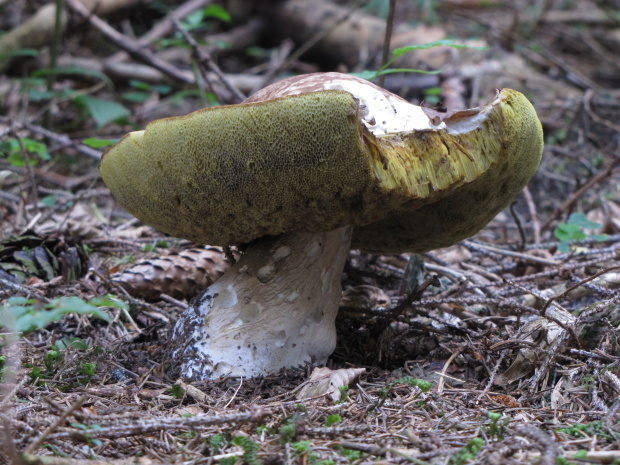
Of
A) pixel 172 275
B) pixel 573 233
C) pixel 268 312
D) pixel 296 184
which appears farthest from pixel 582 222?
pixel 172 275

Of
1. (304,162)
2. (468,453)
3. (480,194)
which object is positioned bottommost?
(468,453)

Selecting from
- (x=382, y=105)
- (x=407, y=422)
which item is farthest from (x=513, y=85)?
(x=407, y=422)

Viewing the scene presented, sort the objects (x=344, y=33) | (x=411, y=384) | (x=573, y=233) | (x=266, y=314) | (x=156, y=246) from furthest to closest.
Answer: (x=344, y=33) → (x=156, y=246) → (x=573, y=233) → (x=266, y=314) → (x=411, y=384)

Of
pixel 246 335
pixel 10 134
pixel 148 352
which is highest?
pixel 10 134

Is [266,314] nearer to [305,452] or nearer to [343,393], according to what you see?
[343,393]

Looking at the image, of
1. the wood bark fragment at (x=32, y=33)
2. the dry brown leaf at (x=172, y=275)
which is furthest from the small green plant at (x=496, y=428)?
the wood bark fragment at (x=32, y=33)

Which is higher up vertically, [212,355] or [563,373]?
[563,373]

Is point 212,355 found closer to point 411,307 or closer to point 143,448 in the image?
point 143,448

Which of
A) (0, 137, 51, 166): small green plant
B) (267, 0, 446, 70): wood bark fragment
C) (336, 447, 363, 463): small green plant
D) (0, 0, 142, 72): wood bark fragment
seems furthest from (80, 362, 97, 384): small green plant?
(267, 0, 446, 70): wood bark fragment
